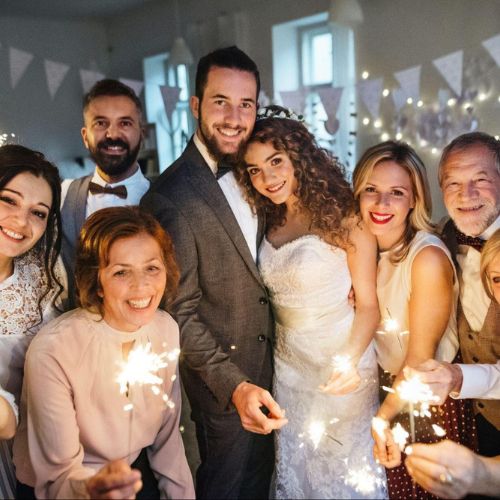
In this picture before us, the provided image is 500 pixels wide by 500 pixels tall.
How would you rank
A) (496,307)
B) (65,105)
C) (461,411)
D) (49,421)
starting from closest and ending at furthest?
(49,421), (496,307), (461,411), (65,105)

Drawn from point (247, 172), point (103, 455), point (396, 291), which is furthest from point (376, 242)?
point (103, 455)

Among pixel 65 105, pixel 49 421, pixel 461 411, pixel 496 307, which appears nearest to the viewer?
pixel 49 421

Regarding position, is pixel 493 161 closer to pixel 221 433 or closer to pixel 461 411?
pixel 461 411

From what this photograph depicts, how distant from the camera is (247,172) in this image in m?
1.97

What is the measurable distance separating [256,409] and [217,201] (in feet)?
2.32

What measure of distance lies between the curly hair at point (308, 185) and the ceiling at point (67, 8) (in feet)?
13.5

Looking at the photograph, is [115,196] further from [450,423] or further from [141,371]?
[450,423]

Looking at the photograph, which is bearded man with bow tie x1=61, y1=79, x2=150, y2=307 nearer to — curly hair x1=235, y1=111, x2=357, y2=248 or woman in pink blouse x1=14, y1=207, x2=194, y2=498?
curly hair x1=235, y1=111, x2=357, y2=248

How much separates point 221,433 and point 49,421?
2.47 ft

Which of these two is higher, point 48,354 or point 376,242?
point 376,242

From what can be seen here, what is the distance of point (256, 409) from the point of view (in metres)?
1.58

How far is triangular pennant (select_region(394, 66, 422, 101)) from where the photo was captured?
4.07 meters

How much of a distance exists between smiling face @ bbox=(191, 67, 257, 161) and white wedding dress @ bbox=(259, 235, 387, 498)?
413 mm

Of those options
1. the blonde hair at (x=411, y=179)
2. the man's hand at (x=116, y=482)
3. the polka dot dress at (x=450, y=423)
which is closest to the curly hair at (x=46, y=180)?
the man's hand at (x=116, y=482)
